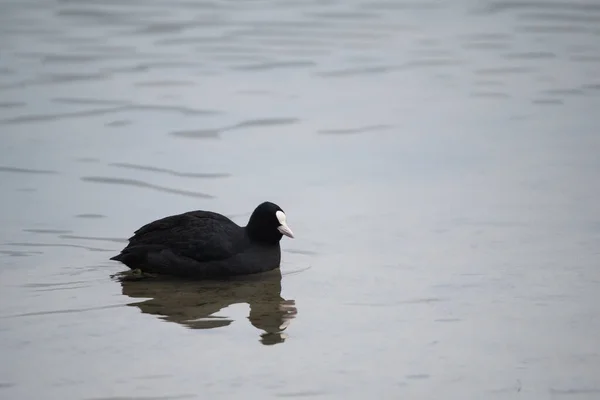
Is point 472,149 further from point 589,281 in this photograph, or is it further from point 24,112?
point 24,112

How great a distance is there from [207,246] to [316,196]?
2.35 meters

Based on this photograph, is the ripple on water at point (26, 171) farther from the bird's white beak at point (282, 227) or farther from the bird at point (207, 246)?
the bird's white beak at point (282, 227)

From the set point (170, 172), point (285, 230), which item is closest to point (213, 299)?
point (285, 230)

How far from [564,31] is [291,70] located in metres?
5.24

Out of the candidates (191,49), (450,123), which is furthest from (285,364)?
(191,49)

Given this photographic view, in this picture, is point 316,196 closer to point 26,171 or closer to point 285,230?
point 285,230

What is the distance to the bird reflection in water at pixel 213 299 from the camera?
29.6ft

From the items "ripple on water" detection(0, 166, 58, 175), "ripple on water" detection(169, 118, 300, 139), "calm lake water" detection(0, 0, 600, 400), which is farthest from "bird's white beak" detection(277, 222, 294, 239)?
"ripple on water" detection(169, 118, 300, 139)

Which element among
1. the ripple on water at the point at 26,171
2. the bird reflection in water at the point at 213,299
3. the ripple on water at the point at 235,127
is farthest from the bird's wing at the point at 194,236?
the ripple on water at the point at 235,127

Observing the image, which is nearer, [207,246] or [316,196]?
[207,246]

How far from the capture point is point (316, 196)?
40.5 ft

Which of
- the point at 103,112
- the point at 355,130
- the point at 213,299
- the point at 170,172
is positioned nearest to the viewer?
the point at 213,299

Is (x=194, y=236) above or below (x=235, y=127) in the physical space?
below

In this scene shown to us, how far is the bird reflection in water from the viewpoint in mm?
9016
